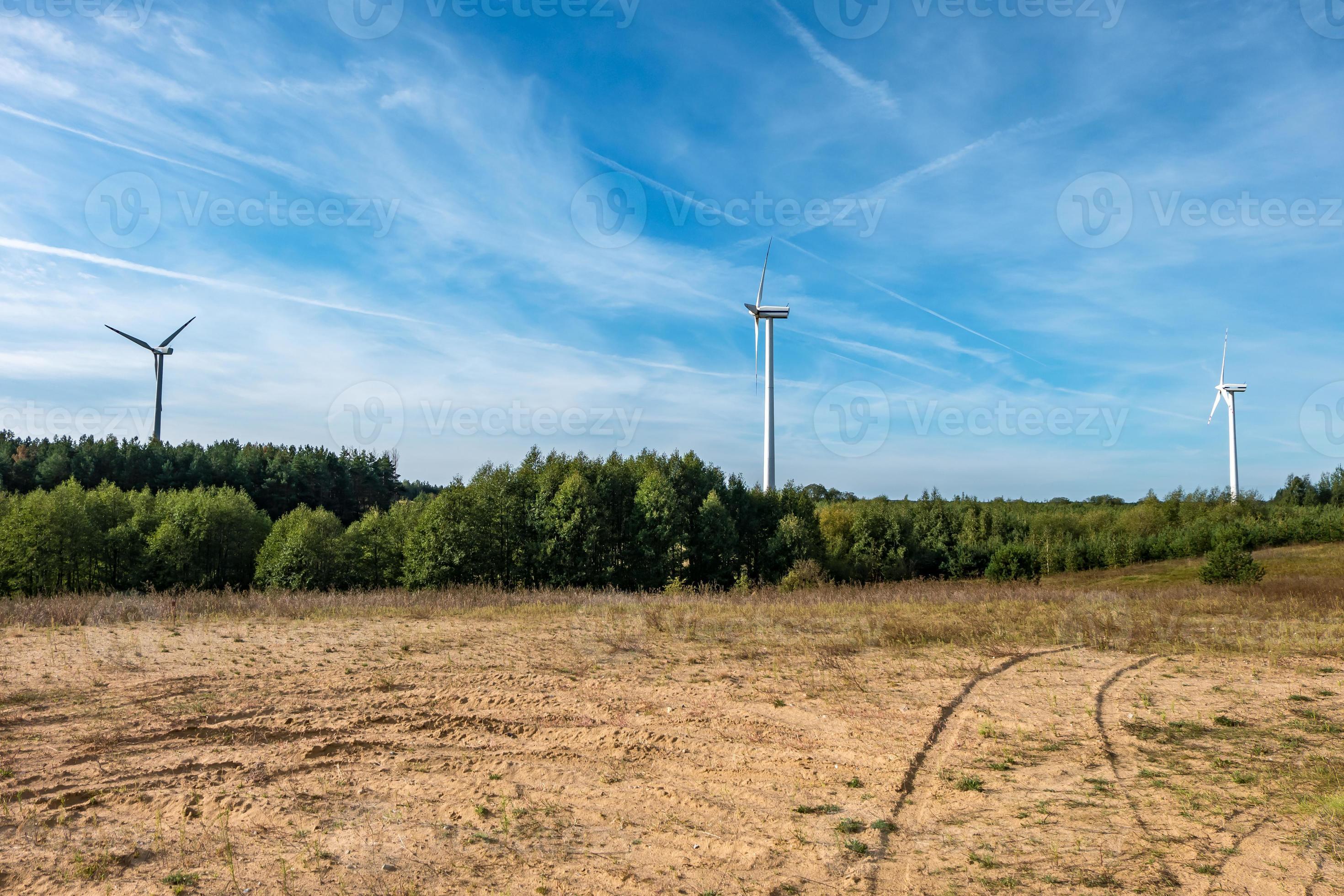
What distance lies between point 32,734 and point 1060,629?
20483 mm

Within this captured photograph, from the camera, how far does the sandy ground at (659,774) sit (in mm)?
6469

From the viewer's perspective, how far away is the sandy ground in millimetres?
6469

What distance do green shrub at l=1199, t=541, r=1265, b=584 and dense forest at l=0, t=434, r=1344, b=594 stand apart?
8.28 meters

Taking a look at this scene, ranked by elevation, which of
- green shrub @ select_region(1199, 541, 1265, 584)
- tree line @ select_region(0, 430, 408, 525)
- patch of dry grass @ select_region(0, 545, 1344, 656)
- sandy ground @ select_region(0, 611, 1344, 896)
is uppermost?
tree line @ select_region(0, 430, 408, 525)

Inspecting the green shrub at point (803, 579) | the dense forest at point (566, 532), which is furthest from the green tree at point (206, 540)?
the green shrub at point (803, 579)

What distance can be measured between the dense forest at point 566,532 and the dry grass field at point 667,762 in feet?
59.8

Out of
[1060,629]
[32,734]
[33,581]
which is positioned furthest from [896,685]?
[33,581]

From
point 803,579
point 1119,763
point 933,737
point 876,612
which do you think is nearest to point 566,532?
point 803,579

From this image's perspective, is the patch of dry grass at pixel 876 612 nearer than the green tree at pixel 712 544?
Yes

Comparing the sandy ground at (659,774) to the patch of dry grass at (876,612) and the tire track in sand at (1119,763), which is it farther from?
the patch of dry grass at (876,612)

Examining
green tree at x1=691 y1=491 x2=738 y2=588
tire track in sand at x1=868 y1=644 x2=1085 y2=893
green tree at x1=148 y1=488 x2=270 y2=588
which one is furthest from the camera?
green tree at x1=148 y1=488 x2=270 y2=588

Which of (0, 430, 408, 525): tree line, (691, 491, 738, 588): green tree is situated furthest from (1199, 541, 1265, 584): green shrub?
(0, 430, 408, 525): tree line

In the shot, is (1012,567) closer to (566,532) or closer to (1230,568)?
(1230,568)

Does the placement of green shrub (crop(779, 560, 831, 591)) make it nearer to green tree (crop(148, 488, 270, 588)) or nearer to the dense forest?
the dense forest
